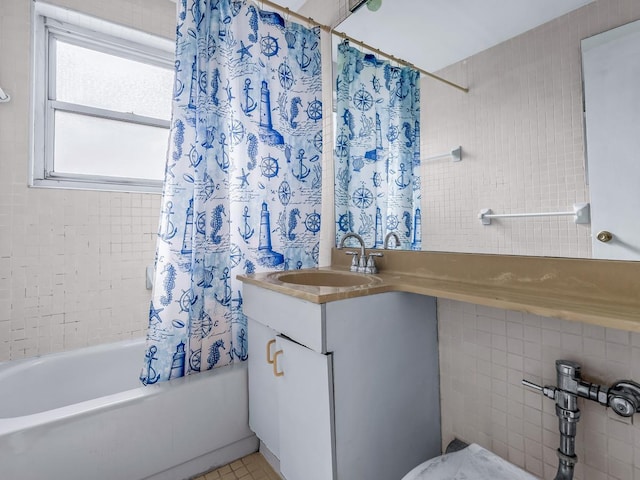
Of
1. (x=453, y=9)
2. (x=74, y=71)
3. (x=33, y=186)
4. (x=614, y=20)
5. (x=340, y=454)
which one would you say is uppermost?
(x=74, y=71)

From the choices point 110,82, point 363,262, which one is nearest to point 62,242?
point 110,82

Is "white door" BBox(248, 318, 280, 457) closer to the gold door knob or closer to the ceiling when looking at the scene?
the gold door knob

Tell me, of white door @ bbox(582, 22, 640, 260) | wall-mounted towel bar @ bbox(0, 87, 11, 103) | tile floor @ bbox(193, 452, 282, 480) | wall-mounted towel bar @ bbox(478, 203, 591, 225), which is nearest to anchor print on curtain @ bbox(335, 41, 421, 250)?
wall-mounted towel bar @ bbox(478, 203, 591, 225)

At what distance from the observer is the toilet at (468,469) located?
0.90 meters

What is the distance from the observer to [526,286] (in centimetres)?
99

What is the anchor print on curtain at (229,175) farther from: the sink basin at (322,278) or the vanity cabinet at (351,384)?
the vanity cabinet at (351,384)

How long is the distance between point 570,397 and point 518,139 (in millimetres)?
738

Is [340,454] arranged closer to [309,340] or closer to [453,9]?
[309,340]

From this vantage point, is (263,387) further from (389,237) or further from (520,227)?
(520,227)

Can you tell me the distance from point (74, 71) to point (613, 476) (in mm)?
2875

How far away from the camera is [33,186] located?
1.68m

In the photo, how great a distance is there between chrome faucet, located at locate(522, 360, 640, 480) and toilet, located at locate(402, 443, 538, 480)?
0.34 ft

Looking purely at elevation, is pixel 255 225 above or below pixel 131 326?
above

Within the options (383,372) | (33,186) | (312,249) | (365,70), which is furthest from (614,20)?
(33,186)
